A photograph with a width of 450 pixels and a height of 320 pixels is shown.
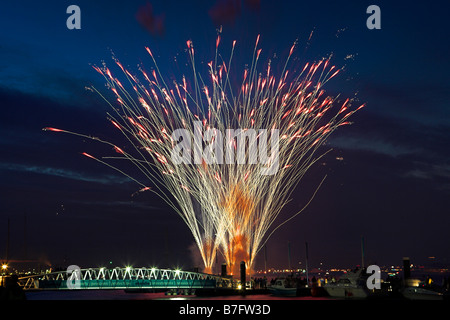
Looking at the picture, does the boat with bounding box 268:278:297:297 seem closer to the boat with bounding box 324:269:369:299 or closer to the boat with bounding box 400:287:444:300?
the boat with bounding box 324:269:369:299

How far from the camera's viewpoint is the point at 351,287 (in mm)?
43594

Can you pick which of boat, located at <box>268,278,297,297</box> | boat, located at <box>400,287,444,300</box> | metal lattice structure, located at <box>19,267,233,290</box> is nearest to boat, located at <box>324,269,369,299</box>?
boat, located at <box>400,287,444,300</box>

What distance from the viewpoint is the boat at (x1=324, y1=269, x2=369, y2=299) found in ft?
142

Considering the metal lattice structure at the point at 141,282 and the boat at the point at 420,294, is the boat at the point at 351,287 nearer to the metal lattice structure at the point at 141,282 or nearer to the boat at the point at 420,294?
the boat at the point at 420,294

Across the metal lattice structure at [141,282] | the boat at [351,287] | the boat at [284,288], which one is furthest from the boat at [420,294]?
the metal lattice structure at [141,282]

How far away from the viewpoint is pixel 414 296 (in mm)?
39906

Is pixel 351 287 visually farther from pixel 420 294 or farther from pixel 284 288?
pixel 284 288

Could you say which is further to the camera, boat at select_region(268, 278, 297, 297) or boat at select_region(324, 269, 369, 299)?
boat at select_region(268, 278, 297, 297)

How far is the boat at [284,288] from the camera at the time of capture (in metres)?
49.1

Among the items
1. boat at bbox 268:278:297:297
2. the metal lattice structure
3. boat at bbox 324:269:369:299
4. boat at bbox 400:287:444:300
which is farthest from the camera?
the metal lattice structure

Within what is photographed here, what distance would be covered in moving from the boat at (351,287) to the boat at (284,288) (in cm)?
455

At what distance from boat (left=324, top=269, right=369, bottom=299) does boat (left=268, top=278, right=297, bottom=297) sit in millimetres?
4547
